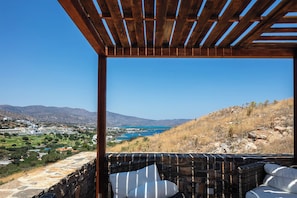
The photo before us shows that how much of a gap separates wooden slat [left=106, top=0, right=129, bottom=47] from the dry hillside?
163 inches

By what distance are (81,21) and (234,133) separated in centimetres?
809

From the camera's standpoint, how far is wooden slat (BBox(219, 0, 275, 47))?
2.41m

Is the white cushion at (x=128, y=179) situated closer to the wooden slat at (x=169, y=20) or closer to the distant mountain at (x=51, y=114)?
the distant mountain at (x=51, y=114)

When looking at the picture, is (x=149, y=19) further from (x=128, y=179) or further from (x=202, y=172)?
(x=202, y=172)

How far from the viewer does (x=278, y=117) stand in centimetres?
1023

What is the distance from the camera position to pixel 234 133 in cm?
959

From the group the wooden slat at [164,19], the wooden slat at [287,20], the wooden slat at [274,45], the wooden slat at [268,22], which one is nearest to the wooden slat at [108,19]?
the wooden slat at [164,19]

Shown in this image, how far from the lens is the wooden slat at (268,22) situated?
7.88 feet

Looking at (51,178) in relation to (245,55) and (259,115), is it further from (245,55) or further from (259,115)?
(259,115)

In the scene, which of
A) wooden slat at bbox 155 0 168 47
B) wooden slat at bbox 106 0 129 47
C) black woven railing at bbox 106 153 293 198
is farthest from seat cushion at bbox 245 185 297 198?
wooden slat at bbox 106 0 129 47

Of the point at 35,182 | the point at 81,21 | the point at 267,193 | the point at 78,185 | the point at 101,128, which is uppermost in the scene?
the point at 81,21

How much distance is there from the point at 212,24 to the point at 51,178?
7.49 ft

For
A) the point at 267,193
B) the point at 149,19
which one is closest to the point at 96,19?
the point at 149,19

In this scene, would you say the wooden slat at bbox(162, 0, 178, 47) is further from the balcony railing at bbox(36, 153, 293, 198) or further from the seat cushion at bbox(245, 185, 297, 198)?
the seat cushion at bbox(245, 185, 297, 198)
